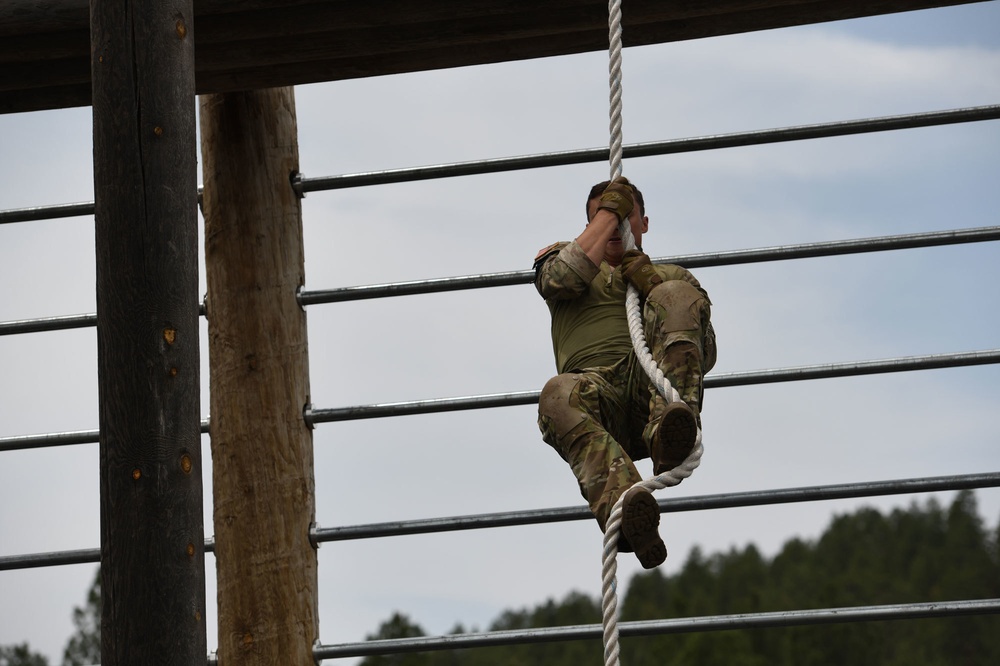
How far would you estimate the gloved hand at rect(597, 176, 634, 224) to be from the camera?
2771 mm

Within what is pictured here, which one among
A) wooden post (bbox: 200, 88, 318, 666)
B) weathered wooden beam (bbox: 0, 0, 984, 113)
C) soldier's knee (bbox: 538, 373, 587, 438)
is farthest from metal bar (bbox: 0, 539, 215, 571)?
soldier's knee (bbox: 538, 373, 587, 438)

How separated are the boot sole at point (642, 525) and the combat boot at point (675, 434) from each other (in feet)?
0.27

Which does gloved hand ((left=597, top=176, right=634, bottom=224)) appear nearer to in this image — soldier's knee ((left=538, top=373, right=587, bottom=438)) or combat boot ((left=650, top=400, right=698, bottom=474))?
soldier's knee ((left=538, top=373, right=587, bottom=438))

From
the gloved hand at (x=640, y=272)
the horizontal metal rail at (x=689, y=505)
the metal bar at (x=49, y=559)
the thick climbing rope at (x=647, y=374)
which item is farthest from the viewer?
the metal bar at (x=49, y=559)

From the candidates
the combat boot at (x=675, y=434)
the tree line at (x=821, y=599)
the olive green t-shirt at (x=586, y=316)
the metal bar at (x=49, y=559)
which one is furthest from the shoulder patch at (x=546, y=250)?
the tree line at (x=821, y=599)

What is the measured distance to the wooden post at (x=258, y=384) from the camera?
352cm

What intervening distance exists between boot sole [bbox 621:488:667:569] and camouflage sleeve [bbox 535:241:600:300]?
53cm

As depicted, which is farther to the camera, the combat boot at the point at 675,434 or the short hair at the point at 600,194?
the short hair at the point at 600,194

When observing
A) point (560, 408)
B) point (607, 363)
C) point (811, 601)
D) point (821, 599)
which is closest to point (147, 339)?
point (560, 408)

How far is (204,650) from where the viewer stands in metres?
2.54

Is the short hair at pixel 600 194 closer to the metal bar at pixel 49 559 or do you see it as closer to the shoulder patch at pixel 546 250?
the shoulder patch at pixel 546 250

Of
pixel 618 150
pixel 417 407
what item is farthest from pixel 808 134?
pixel 417 407

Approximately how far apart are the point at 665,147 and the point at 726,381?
0.68 m

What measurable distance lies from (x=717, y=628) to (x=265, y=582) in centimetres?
120
